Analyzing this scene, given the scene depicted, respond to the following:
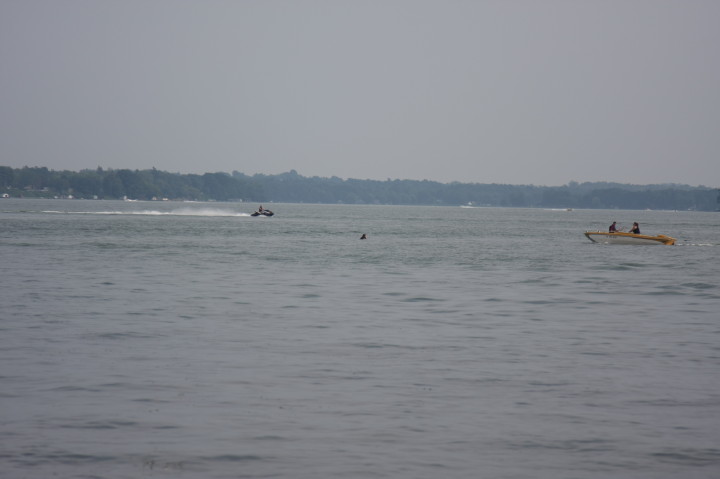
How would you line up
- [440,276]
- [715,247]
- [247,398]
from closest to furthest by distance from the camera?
[247,398] < [440,276] < [715,247]

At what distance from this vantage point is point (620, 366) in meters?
23.2

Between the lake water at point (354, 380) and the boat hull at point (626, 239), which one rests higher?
the boat hull at point (626, 239)

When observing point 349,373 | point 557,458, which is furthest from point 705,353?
point 557,458

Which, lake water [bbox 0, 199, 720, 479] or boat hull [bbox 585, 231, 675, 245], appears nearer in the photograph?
lake water [bbox 0, 199, 720, 479]

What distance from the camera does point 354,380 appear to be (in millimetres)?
20688

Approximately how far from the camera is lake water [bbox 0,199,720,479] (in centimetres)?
1477

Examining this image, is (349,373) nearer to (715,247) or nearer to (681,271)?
(681,271)

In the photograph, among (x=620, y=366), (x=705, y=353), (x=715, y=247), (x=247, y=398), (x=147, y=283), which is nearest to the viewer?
(x=247, y=398)

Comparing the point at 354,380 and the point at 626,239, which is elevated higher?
the point at 626,239

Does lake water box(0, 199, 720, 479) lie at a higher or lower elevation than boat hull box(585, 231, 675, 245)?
lower

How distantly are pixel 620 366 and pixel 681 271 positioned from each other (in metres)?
38.7

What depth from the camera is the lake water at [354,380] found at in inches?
582

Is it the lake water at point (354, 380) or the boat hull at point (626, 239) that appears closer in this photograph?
the lake water at point (354, 380)

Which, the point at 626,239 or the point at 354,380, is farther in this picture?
the point at 626,239
